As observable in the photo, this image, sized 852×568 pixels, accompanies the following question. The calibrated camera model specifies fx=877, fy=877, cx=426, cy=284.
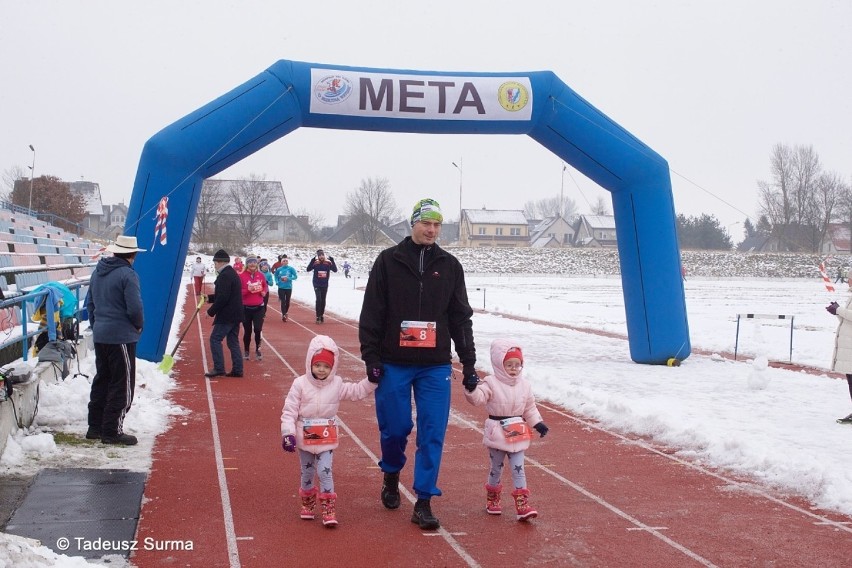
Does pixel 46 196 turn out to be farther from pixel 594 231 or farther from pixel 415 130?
pixel 594 231

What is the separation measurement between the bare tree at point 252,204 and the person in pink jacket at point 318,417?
71.1 m

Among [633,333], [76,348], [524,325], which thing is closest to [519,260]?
[524,325]

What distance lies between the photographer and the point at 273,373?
43.9 ft

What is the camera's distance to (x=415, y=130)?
14039 mm

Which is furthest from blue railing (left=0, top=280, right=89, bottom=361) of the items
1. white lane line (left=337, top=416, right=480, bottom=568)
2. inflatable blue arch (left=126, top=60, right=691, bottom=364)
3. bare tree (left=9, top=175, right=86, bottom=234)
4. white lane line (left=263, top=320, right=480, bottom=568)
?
bare tree (left=9, top=175, right=86, bottom=234)

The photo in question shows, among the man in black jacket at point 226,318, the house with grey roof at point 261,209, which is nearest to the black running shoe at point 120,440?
the man in black jacket at point 226,318

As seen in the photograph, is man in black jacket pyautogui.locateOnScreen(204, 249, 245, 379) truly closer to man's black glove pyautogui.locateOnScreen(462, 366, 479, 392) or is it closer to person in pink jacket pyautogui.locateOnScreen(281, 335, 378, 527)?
person in pink jacket pyautogui.locateOnScreen(281, 335, 378, 527)

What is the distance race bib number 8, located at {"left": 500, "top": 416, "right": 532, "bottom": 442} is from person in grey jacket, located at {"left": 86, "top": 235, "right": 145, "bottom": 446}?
3.64 m

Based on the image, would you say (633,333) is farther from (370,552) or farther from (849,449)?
(370,552)

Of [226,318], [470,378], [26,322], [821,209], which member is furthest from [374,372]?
[821,209]

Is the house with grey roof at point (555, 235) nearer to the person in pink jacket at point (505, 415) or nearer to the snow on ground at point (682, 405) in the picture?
the snow on ground at point (682, 405)

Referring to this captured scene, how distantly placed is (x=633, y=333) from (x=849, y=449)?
672 cm

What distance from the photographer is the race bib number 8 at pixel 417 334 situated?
5.64m

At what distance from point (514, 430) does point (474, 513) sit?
0.64m
